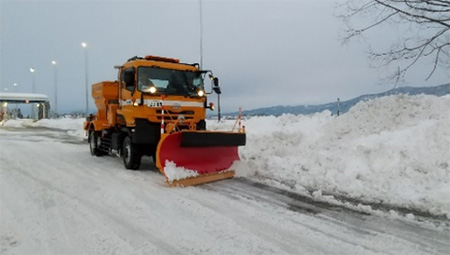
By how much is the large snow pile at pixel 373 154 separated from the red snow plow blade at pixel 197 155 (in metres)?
0.85

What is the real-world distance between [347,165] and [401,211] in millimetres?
2394

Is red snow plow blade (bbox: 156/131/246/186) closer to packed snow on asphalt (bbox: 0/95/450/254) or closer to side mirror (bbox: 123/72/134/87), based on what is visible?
packed snow on asphalt (bbox: 0/95/450/254)

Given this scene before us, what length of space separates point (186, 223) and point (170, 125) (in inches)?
141

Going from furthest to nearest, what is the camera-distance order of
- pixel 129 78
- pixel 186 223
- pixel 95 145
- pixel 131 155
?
pixel 95 145, pixel 131 155, pixel 129 78, pixel 186 223

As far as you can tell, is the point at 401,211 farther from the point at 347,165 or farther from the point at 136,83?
the point at 136,83

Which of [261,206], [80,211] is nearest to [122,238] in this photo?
[80,211]

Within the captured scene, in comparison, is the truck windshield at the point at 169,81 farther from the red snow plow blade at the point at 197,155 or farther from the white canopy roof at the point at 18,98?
the white canopy roof at the point at 18,98

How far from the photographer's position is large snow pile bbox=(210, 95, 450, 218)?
675 cm

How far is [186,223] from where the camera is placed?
5039 millimetres

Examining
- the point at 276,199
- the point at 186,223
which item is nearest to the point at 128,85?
the point at 276,199

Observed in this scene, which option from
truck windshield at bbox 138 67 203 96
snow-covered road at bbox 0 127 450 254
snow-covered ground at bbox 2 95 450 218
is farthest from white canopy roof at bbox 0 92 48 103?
snow-covered road at bbox 0 127 450 254

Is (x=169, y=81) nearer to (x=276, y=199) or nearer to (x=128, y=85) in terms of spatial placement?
(x=128, y=85)

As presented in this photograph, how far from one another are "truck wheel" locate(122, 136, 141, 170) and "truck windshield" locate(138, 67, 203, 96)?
1456mm

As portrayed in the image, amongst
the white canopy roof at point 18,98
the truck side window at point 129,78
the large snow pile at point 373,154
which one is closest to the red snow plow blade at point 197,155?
the large snow pile at point 373,154
